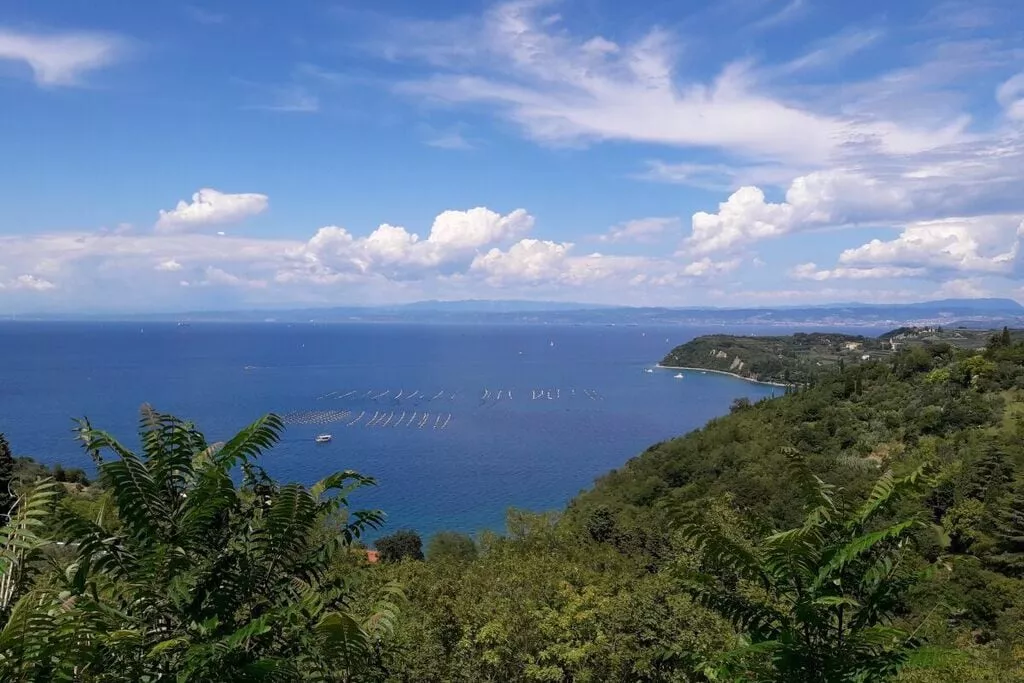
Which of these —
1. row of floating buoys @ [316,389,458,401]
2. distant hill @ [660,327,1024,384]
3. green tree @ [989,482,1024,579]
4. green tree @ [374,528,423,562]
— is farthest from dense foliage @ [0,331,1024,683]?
distant hill @ [660,327,1024,384]

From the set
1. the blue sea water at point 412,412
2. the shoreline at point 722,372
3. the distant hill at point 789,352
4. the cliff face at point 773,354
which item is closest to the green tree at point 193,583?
the blue sea water at point 412,412

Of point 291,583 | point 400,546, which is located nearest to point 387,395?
point 400,546

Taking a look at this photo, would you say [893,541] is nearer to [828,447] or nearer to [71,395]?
[828,447]

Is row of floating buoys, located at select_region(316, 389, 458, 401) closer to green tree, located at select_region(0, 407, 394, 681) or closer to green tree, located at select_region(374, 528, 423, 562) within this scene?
green tree, located at select_region(374, 528, 423, 562)

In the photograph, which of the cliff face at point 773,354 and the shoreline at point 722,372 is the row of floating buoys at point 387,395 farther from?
the cliff face at point 773,354

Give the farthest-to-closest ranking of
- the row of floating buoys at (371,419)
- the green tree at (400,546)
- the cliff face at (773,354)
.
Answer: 1. the cliff face at (773,354)
2. the row of floating buoys at (371,419)
3. the green tree at (400,546)

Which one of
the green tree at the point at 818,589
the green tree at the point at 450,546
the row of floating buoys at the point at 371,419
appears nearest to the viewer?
the green tree at the point at 818,589

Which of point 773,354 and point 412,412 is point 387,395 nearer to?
point 412,412
